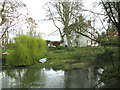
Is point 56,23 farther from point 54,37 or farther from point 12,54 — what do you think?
point 12,54

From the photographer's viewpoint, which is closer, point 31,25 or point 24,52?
point 24,52

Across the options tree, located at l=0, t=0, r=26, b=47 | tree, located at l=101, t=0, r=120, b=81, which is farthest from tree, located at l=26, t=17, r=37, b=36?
tree, located at l=101, t=0, r=120, b=81

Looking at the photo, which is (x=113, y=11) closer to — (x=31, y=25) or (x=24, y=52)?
(x=24, y=52)

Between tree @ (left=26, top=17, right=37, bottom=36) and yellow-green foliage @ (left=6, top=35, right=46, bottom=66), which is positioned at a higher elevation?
tree @ (left=26, top=17, right=37, bottom=36)

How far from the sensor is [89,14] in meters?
3.56

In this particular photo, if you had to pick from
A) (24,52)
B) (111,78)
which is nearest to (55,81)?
(111,78)

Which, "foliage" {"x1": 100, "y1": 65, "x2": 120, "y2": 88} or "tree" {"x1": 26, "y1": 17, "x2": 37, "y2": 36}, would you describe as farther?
"tree" {"x1": 26, "y1": 17, "x2": 37, "y2": 36}

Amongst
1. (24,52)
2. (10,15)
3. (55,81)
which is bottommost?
(55,81)

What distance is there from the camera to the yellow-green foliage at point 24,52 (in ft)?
18.0

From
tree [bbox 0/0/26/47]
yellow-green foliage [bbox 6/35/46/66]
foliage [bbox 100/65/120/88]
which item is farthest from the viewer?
tree [bbox 0/0/26/47]

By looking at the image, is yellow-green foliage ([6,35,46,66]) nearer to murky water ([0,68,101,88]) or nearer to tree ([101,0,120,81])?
murky water ([0,68,101,88])

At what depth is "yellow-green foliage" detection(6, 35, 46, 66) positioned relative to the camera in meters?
5.49

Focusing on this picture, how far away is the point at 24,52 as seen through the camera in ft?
18.2

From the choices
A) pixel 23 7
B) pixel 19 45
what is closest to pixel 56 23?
pixel 23 7
